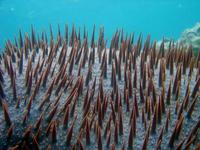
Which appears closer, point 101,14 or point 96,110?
point 96,110

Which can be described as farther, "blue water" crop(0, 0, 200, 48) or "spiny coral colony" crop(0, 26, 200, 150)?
"blue water" crop(0, 0, 200, 48)

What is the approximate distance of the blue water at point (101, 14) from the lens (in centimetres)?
7194

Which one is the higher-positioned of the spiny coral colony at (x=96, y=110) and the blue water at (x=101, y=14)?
the blue water at (x=101, y=14)

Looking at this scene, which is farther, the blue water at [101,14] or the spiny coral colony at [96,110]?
the blue water at [101,14]

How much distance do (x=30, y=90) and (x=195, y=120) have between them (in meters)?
2.32

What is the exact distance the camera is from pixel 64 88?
12.7ft

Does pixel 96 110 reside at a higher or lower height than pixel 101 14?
lower

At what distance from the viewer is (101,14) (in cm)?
10831

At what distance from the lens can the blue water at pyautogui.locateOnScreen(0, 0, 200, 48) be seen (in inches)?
2832

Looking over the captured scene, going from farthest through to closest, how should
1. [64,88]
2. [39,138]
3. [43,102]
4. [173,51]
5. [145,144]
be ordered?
[173,51]
[64,88]
[43,102]
[39,138]
[145,144]

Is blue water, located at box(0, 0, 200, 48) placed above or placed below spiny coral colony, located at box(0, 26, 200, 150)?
above

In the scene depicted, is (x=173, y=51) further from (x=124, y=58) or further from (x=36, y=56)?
(x=36, y=56)

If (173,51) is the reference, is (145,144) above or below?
below

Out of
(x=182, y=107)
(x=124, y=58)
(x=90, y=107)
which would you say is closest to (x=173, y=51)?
(x=124, y=58)
